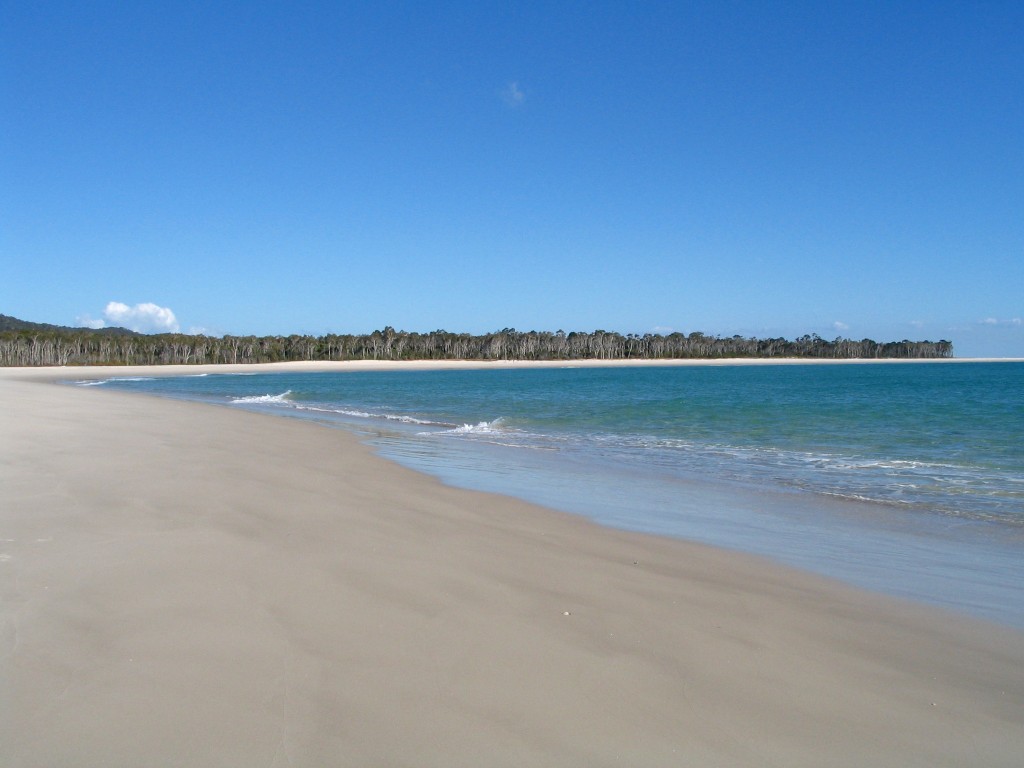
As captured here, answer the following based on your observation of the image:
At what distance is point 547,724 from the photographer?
119 inches

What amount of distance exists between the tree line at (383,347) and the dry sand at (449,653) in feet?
363

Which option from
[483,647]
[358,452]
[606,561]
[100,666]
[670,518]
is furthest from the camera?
[358,452]

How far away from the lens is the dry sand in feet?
9.45

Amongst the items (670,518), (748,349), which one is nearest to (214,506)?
(670,518)

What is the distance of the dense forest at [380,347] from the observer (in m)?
99.9

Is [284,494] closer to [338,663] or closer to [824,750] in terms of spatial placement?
[338,663]

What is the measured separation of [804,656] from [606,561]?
2127 mm

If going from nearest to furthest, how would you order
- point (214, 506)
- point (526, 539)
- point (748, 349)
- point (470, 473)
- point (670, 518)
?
point (526, 539) < point (214, 506) < point (670, 518) < point (470, 473) < point (748, 349)

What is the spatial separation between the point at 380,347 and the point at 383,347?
788 mm

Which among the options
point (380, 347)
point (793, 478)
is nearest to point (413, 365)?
A: point (380, 347)

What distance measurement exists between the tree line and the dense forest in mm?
147

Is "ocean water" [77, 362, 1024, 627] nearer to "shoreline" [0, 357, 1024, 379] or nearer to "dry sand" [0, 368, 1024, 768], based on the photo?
"dry sand" [0, 368, 1024, 768]

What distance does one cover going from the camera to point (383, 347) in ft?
447

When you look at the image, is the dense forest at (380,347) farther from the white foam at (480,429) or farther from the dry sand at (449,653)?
the dry sand at (449,653)
